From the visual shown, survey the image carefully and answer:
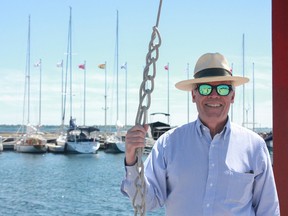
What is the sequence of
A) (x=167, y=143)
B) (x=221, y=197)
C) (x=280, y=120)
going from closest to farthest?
(x=221, y=197) < (x=167, y=143) < (x=280, y=120)

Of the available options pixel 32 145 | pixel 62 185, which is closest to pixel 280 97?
pixel 62 185

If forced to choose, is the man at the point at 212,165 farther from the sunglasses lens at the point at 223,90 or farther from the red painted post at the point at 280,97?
the red painted post at the point at 280,97

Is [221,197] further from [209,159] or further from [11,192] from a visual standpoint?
[11,192]

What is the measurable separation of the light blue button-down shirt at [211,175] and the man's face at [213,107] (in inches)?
2.1

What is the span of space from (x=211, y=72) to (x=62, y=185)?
23.5 m

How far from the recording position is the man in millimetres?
2312

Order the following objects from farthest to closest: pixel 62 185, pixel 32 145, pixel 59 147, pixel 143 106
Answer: pixel 59 147
pixel 32 145
pixel 62 185
pixel 143 106

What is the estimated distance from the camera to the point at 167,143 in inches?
97.0

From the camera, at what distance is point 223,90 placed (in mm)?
2391

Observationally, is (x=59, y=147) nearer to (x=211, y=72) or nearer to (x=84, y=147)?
(x=84, y=147)

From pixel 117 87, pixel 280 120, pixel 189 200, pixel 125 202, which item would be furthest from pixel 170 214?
pixel 117 87

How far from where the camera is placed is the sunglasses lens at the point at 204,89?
93.9 inches

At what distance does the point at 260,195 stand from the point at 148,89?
731mm

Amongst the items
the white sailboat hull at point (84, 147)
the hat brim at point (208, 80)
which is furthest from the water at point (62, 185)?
the hat brim at point (208, 80)
